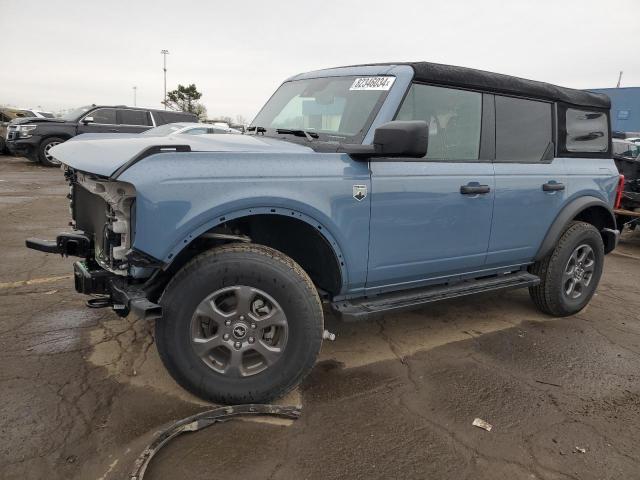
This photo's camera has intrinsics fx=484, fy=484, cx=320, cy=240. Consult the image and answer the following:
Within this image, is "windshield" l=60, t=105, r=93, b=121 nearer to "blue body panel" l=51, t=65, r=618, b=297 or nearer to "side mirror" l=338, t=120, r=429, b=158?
"blue body panel" l=51, t=65, r=618, b=297

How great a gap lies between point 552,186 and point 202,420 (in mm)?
3238

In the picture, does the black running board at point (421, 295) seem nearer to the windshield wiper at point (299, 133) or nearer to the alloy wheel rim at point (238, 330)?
the alloy wheel rim at point (238, 330)

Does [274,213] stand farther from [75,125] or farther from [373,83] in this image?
[75,125]

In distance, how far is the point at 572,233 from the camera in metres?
4.30

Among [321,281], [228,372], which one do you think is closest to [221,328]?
[228,372]

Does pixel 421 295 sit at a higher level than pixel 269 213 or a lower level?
lower

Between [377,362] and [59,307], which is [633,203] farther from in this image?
[59,307]

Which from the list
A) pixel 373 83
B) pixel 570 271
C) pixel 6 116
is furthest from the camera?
pixel 6 116

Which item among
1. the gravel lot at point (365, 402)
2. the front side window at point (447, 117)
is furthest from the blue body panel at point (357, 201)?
the gravel lot at point (365, 402)

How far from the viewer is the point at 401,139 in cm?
273

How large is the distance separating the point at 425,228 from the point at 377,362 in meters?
1.02

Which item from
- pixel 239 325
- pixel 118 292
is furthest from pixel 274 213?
pixel 118 292

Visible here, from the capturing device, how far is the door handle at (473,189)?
3.40m

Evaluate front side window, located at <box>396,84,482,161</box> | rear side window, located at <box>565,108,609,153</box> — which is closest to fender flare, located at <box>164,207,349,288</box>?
front side window, located at <box>396,84,482,161</box>
